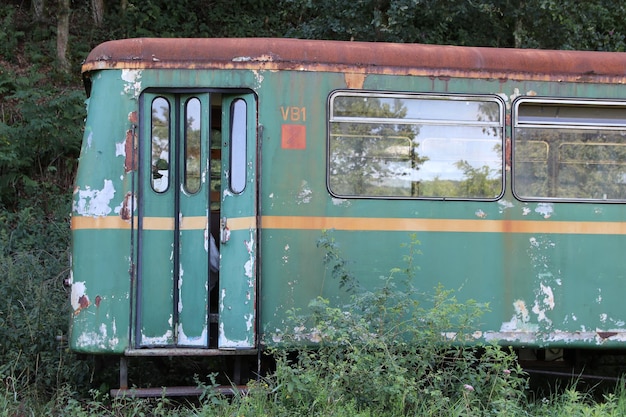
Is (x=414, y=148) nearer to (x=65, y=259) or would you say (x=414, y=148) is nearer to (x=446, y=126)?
(x=446, y=126)

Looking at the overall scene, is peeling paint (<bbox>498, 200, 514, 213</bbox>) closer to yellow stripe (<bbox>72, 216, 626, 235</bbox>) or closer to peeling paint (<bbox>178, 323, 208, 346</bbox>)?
yellow stripe (<bbox>72, 216, 626, 235</bbox>)

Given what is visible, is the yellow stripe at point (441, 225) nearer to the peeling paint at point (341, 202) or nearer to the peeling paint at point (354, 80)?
the peeling paint at point (341, 202)

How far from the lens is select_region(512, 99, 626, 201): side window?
582 centimetres

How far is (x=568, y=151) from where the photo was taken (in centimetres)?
585

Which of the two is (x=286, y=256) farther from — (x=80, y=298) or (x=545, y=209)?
(x=545, y=209)

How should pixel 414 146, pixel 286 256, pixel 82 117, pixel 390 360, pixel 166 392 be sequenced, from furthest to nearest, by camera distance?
1. pixel 82 117
2. pixel 414 146
3. pixel 286 256
4. pixel 166 392
5. pixel 390 360

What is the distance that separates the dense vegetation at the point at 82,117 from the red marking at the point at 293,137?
1338mm

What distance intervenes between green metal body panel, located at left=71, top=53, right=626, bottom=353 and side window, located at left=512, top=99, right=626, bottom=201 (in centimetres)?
10

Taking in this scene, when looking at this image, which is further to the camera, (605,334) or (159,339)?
(605,334)

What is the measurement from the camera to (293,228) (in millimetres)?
5621

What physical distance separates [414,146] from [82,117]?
7825 millimetres

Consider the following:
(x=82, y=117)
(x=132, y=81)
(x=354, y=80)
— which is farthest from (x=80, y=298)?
(x=82, y=117)

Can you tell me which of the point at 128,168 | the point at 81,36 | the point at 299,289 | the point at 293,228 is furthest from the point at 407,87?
the point at 81,36

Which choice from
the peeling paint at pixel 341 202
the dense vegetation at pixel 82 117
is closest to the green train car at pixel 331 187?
the peeling paint at pixel 341 202
